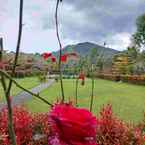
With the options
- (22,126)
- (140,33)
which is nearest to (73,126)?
(22,126)

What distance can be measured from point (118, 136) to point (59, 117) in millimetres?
1789

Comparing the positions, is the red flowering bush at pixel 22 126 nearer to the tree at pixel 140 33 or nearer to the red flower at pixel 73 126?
the red flower at pixel 73 126

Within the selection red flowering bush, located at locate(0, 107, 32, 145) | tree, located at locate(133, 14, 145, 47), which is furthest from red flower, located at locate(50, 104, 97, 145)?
tree, located at locate(133, 14, 145, 47)

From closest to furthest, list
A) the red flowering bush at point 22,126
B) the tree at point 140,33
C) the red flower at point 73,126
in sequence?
the red flower at point 73,126 → the red flowering bush at point 22,126 → the tree at point 140,33

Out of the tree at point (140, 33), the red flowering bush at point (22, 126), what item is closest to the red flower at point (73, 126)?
the red flowering bush at point (22, 126)

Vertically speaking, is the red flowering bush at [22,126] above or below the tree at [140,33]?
below

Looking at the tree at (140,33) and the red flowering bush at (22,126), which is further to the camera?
the tree at (140,33)

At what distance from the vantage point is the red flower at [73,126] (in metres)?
0.44

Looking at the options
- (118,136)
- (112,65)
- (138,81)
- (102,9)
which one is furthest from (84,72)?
(112,65)

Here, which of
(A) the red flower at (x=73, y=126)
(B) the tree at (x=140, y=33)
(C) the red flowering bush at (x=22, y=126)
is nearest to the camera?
(A) the red flower at (x=73, y=126)

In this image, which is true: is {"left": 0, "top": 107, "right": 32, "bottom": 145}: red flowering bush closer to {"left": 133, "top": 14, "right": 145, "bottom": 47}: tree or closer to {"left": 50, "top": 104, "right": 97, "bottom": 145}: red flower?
{"left": 50, "top": 104, "right": 97, "bottom": 145}: red flower

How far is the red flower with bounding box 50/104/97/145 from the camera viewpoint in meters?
0.44

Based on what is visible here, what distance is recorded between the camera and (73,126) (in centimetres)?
44

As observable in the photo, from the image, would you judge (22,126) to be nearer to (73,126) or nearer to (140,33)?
(73,126)
